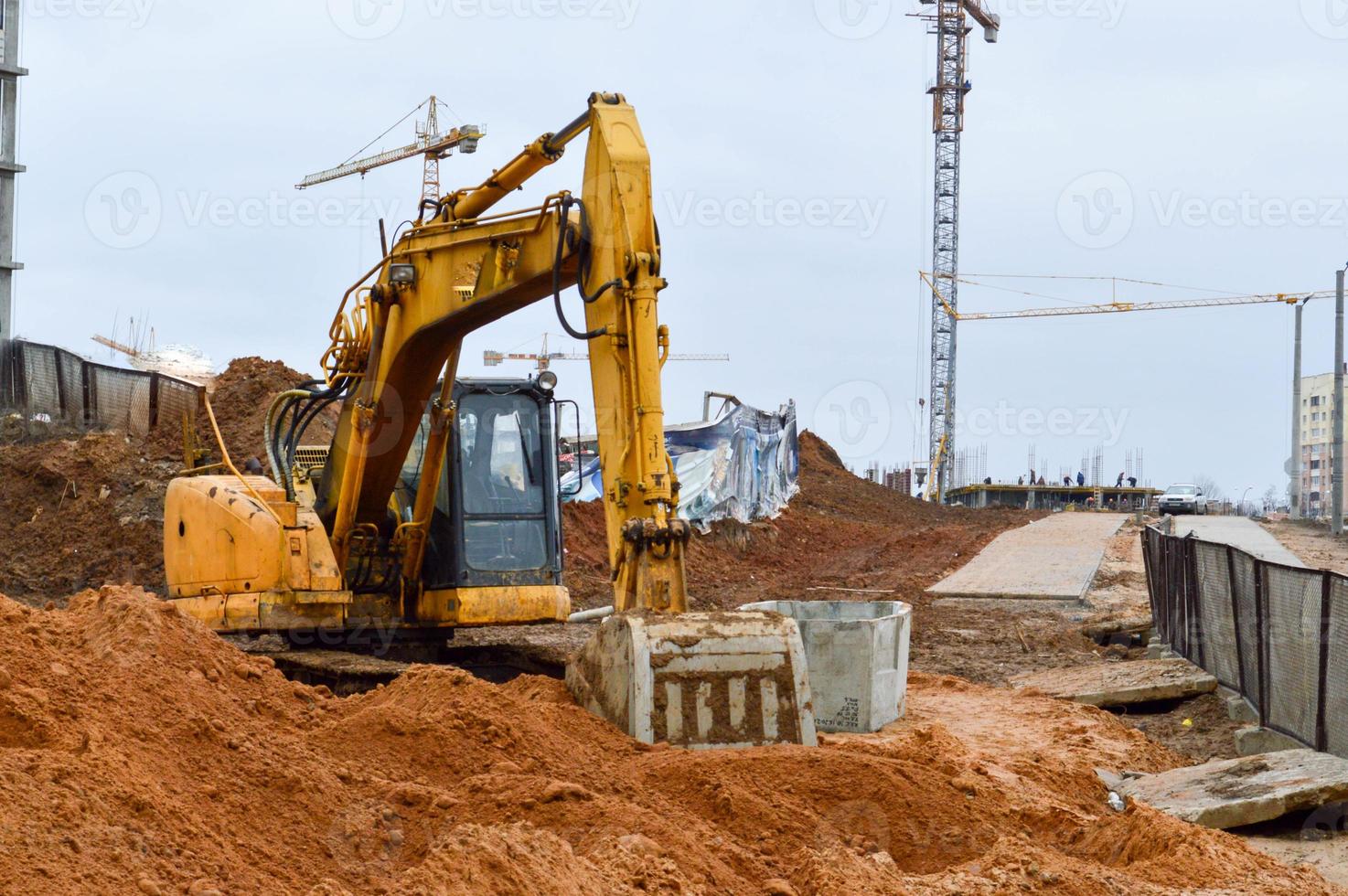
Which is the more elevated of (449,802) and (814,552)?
(449,802)

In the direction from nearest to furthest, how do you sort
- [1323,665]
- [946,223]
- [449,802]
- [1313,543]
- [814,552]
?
[449,802] < [1323,665] < [814,552] < [1313,543] < [946,223]

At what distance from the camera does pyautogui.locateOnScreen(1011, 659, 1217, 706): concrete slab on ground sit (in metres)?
11.9

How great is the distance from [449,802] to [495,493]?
214 inches

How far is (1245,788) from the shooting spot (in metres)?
7.86

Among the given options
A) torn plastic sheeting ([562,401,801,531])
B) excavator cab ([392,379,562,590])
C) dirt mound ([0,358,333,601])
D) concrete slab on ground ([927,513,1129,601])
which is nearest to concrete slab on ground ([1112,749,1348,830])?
excavator cab ([392,379,562,590])

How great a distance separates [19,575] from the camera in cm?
1995

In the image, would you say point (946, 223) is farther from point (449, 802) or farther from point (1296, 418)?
point (449, 802)

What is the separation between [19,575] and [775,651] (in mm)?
15279

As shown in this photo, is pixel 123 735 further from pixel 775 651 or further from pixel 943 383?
pixel 943 383

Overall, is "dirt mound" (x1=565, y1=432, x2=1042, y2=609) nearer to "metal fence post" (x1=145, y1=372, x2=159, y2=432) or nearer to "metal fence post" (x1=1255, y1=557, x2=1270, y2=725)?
"metal fence post" (x1=145, y1=372, x2=159, y2=432)

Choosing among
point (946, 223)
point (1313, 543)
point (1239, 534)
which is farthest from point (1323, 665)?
point (946, 223)

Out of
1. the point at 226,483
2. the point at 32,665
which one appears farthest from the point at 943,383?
the point at 32,665

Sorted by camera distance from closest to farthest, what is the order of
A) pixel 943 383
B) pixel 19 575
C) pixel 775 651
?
pixel 775 651, pixel 19 575, pixel 943 383

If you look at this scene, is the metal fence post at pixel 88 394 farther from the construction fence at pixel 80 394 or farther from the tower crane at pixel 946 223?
the tower crane at pixel 946 223
